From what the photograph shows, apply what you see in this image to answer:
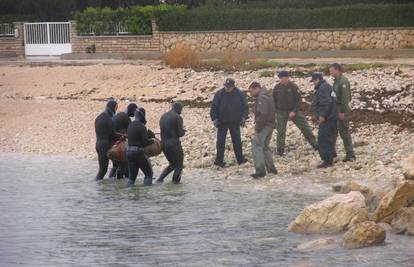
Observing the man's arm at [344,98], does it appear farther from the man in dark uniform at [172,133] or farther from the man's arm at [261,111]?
the man in dark uniform at [172,133]

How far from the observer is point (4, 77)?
37.3m

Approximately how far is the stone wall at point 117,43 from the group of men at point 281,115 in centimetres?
2053

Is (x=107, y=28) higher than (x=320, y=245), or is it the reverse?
(x=107, y=28)

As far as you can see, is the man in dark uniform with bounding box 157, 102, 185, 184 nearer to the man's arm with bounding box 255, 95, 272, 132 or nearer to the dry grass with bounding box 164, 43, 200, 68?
the man's arm with bounding box 255, 95, 272, 132

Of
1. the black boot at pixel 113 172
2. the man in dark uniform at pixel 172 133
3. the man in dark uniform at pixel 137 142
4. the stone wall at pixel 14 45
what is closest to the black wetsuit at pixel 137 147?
the man in dark uniform at pixel 137 142

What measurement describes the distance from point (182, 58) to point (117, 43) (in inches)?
287

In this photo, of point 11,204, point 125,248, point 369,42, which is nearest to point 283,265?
point 125,248

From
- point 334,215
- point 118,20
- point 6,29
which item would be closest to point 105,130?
point 334,215

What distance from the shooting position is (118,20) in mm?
41750

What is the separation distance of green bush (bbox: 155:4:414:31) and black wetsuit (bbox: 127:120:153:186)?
68.4ft

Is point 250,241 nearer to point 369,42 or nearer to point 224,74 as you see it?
point 224,74

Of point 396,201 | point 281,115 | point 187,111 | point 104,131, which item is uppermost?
point 281,115

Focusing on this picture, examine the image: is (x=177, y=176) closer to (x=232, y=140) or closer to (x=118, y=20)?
(x=232, y=140)

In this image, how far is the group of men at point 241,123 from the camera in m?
18.1
